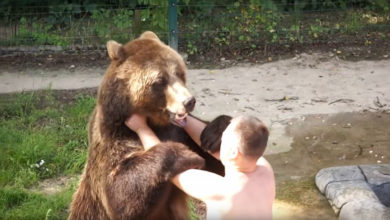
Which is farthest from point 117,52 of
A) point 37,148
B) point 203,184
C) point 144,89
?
point 37,148

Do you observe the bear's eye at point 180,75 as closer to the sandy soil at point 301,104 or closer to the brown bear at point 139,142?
the brown bear at point 139,142

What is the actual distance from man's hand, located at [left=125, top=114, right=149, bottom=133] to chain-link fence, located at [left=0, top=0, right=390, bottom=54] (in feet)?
20.3

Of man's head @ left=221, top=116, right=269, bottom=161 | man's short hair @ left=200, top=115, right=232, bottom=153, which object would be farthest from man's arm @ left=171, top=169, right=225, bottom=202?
man's short hair @ left=200, top=115, right=232, bottom=153

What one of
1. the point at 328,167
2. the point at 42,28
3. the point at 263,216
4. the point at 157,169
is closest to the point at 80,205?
the point at 157,169

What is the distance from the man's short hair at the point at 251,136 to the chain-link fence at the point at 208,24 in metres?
6.87

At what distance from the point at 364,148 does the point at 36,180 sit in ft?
11.2

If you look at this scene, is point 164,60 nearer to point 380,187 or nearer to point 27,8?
point 380,187

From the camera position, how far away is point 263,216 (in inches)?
124

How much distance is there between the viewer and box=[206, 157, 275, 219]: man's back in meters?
3.10

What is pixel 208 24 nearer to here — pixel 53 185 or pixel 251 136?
pixel 53 185

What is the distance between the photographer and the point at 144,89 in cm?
371

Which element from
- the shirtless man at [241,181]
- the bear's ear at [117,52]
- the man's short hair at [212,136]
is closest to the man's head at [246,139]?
the shirtless man at [241,181]

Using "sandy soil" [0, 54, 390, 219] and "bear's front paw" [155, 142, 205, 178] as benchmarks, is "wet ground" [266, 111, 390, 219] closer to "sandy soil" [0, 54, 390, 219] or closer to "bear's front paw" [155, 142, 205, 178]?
"sandy soil" [0, 54, 390, 219]

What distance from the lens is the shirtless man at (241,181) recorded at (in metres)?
3.05
